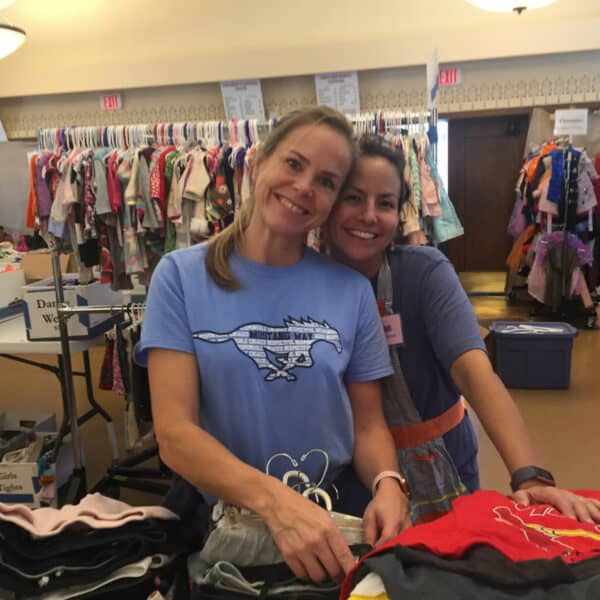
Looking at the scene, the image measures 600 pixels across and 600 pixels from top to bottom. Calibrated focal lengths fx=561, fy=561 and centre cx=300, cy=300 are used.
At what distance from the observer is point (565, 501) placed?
975 mm

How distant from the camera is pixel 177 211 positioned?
348 cm

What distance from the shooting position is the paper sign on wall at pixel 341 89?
5.86 metres

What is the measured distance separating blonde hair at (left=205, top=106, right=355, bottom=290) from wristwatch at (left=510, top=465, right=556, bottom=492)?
2.22 feet

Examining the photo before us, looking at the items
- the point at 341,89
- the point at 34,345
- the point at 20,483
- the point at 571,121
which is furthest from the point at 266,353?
the point at 341,89

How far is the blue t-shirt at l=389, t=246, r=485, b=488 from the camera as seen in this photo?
Answer: 1.39 meters

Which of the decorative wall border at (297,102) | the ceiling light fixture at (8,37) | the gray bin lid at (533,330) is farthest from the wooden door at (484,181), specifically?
the ceiling light fixture at (8,37)

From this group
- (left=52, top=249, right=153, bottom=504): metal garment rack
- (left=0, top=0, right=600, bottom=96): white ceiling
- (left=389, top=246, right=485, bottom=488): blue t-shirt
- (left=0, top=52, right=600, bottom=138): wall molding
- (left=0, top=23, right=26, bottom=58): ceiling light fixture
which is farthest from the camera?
(left=0, top=52, right=600, bottom=138): wall molding

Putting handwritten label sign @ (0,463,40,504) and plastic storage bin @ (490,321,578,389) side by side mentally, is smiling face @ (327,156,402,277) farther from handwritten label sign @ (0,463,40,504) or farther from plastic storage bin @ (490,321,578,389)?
plastic storage bin @ (490,321,578,389)

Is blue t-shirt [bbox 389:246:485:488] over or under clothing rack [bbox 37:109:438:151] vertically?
under

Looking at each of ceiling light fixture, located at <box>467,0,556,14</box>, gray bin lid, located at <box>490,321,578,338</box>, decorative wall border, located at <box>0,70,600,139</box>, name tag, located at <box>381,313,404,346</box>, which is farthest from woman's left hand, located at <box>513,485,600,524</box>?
decorative wall border, located at <box>0,70,600,139</box>

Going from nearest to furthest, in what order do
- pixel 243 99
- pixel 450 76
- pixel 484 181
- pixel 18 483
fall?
pixel 18 483 < pixel 450 76 < pixel 243 99 < pixel 484 181

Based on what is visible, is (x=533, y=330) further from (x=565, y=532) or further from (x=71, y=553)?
(x=71, y=553)

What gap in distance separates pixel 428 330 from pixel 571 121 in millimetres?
4438

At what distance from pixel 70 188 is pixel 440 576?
3391mm
